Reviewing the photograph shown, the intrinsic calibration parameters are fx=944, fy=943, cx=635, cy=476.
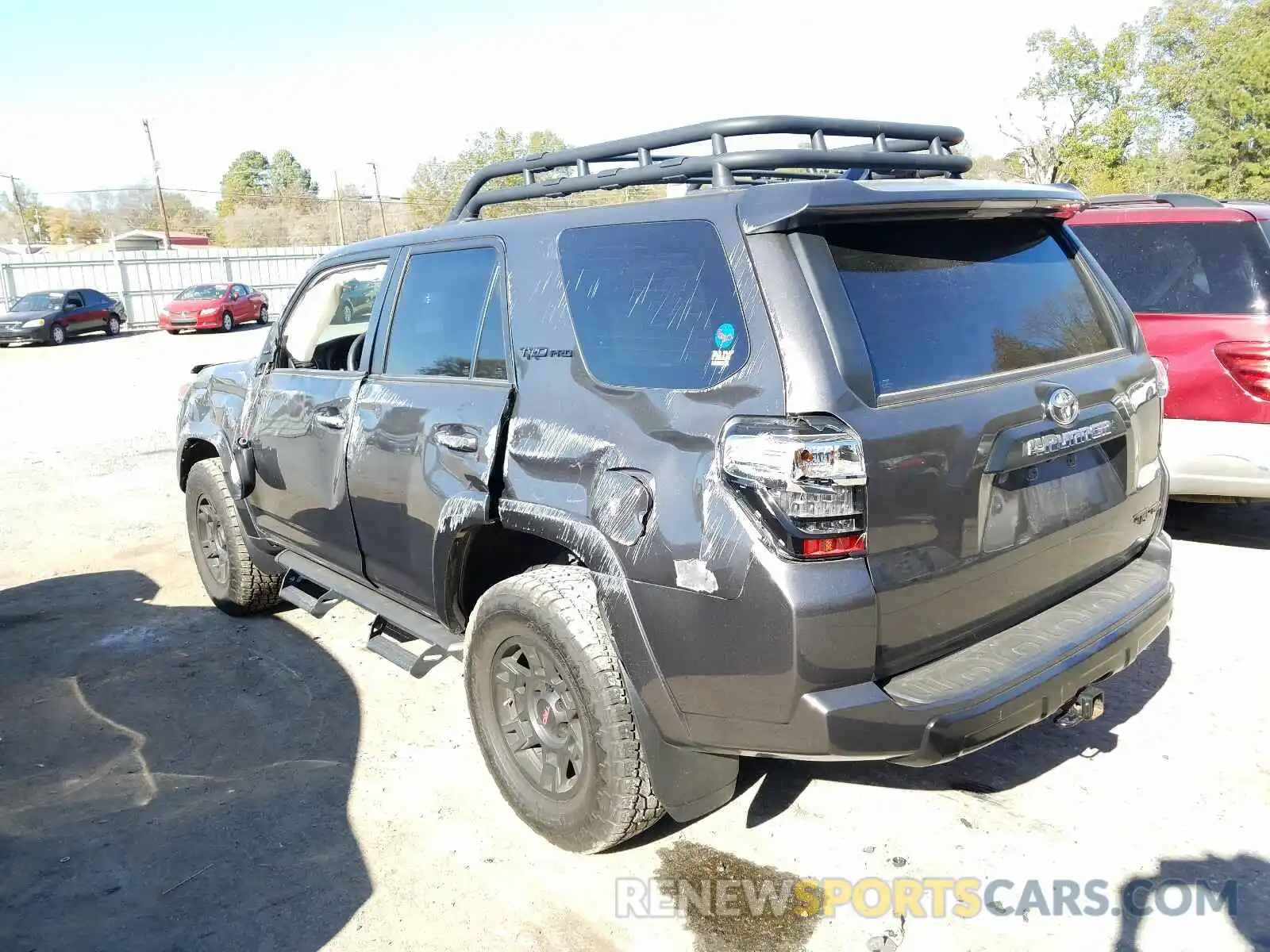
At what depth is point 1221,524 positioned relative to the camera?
604cm

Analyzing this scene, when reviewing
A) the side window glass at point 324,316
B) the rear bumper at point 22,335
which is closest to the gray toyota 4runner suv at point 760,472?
the side window glass at point 324,316

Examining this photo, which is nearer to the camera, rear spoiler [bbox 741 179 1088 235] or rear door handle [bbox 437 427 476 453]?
rear spoiler [bbox 741 179 1088 235]

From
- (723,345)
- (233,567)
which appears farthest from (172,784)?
(723,345)

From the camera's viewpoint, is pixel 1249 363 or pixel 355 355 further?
pixel 1249 363

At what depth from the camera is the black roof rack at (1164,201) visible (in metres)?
5.58

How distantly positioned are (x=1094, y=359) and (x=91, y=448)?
10273mm

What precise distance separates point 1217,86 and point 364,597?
45.3m

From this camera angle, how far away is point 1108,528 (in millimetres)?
2957

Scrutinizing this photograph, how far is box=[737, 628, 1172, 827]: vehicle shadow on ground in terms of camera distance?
3.29 metres

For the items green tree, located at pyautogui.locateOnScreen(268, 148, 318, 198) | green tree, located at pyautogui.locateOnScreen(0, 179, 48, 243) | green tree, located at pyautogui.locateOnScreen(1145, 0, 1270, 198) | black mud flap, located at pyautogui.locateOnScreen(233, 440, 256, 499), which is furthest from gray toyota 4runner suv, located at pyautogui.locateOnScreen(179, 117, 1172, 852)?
green tree, located at pyautogui.locateOnScreen(268, 148, 318, 198)

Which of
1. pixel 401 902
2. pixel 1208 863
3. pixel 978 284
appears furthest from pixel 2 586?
pixel 1208 863

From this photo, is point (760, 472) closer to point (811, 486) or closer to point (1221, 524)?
point (811, 486)

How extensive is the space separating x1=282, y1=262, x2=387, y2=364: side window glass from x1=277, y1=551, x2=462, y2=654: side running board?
1.03 meters

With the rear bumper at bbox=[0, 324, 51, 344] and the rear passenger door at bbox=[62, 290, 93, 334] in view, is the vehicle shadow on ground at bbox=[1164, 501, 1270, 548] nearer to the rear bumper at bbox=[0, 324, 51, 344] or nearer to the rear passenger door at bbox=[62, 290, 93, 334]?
the rear bumper at bbox=[0, 324, 51, 344]
